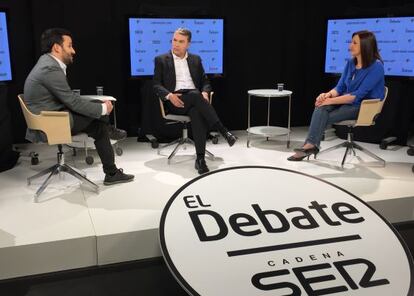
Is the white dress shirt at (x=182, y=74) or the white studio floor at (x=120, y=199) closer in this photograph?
the white studio floor at (x=120, y=199)

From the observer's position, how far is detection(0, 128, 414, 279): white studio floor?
9.03 feet

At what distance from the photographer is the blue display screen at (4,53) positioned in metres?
4.14

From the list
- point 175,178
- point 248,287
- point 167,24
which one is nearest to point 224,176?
point 248,287

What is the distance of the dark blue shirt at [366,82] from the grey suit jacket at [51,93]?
2392 mm

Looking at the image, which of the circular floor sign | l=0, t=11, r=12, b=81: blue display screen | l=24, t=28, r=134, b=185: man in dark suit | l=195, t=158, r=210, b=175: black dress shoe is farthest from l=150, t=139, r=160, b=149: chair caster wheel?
the circular floor sign

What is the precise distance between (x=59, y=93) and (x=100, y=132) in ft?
1.56

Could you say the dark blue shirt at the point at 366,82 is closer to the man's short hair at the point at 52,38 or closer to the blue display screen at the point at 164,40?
the blue display screen at the point at 164,40

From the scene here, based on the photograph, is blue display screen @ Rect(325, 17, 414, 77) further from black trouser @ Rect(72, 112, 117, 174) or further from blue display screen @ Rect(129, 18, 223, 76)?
black trouser @ Rect(72, 112, 117, 174)

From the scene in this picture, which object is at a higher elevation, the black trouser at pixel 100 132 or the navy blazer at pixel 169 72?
the navy blazer at pixel 169 72

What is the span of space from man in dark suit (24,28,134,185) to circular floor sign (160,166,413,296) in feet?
5.29

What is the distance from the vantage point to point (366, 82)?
13.9 feet

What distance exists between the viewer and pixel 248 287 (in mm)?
1838

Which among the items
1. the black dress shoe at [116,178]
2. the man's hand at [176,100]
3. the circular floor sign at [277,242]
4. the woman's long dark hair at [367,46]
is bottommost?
the black dress shoe at [116,178]

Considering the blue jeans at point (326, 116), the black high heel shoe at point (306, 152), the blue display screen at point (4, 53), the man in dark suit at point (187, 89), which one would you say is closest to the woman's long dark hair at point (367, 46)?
the blue jeans at point (326, 116)
